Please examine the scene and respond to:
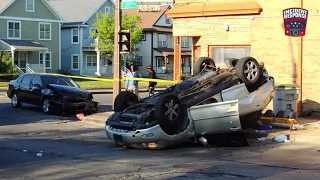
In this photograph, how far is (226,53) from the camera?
17.9 meters

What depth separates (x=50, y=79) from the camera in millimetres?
19516

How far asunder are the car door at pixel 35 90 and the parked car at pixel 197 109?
24.2ft

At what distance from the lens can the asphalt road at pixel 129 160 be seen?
8.54 metres

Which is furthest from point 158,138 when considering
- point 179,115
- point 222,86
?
point 222,86

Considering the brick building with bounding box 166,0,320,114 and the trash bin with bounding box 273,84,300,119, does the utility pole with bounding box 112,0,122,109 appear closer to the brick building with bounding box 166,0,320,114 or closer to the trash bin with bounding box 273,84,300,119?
the brick building with bounding box 166,0,320,114

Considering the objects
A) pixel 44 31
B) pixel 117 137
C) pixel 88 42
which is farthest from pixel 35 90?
pixel 88 42

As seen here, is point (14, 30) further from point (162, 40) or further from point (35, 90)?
point (35, 90)

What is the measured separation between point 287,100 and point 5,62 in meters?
34.7

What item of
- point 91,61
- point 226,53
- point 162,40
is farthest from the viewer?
point 162,40

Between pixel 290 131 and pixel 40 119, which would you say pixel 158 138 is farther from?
pixel 40 119

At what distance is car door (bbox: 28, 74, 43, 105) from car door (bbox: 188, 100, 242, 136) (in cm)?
910

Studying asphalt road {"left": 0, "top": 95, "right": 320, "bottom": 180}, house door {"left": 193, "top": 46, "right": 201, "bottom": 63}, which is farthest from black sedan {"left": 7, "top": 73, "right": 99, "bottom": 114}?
house door {"left": 193, "top": 46, "right": 201, "bottom": 63}

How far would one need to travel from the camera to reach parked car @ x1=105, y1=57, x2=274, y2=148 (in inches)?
430

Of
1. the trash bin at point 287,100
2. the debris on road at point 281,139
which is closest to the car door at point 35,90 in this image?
the trash bin at point 287,100
